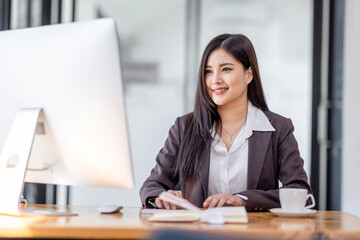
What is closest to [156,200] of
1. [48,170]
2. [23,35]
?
[48,170]

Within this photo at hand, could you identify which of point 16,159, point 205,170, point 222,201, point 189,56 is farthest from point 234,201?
point 189,56

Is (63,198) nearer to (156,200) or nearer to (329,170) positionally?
(329,170)

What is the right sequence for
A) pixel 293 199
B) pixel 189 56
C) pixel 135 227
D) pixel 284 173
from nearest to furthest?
1. pixel 135 227
2. pixel 293 199
3. pixel 284 173
4. pixel 189 56

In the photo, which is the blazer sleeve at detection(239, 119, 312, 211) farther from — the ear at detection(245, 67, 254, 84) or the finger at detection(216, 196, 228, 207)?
the ear at detection(245, 67, 254, 84)

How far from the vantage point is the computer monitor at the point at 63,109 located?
4.53 feet

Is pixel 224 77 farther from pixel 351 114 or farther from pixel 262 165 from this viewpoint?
pixel 351 114

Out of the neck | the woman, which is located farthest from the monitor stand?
the neck

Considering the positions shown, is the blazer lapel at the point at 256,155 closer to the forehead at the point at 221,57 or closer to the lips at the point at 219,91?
the lips at the point at 219,91

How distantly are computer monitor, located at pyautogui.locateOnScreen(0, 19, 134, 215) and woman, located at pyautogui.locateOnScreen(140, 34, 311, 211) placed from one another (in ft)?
1.76

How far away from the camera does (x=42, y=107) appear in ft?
4.96

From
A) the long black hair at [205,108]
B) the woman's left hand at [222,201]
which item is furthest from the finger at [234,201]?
the long black hair at [205,108]

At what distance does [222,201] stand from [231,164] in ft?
1.39

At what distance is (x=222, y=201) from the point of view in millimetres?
1708

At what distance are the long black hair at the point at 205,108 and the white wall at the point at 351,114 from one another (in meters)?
1.23
